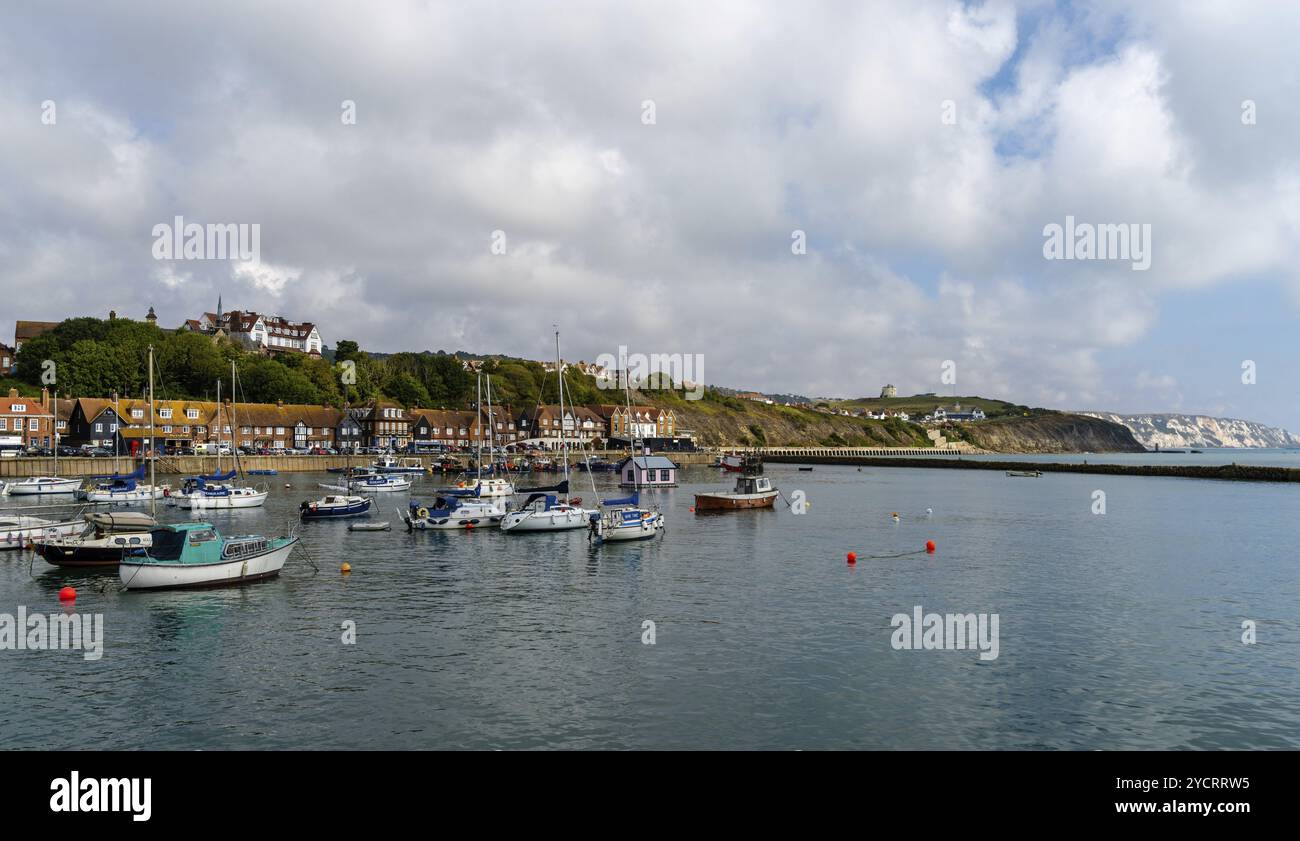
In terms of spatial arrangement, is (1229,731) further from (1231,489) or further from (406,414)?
(406,414)

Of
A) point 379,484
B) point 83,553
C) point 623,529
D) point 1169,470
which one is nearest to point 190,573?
point 83,553

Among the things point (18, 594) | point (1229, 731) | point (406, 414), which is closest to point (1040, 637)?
point (1229, 731)

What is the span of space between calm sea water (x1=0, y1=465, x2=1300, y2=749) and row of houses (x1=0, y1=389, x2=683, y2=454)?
2840 inches

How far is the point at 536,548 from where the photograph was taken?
51344 millimetres

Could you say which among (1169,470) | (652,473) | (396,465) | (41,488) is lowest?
(1169,470)

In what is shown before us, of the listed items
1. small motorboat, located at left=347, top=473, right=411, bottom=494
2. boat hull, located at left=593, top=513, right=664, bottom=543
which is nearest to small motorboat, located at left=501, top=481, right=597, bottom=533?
boat hull, located at left=593, top=513, right=664, bottom=543

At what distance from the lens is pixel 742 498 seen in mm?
77750

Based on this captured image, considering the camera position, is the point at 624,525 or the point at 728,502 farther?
the point at 728,502

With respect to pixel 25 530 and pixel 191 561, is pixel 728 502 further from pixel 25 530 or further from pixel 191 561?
pixel 25 530

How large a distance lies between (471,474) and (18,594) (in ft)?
309

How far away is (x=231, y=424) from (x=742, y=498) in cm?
9931

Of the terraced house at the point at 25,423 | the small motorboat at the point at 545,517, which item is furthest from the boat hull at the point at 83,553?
the terraced house at the point at 25,423

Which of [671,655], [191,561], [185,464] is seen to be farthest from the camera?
[185,464]

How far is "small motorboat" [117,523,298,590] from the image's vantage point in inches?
1417
